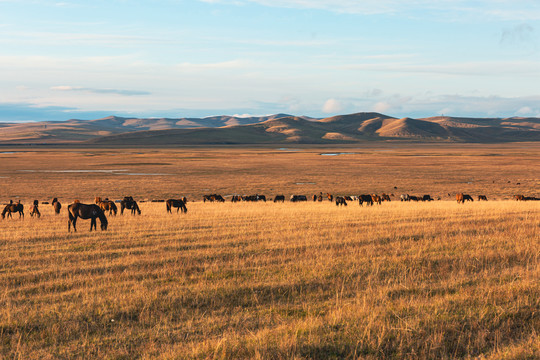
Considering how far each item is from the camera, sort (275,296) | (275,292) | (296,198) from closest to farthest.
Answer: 1. (275,296)
2. (275,292)
3. (296,198)

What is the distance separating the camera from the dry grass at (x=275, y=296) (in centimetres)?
586

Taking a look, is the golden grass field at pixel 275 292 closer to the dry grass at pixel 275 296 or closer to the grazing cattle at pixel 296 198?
the dry grass at pixel 275 296

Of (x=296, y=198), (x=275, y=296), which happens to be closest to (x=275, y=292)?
(x=275, y=296)

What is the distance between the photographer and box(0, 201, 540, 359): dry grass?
5.86m

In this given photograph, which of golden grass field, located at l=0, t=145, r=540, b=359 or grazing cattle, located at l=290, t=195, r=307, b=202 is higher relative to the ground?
golden grass field, located at l=0, t=145, r=540, b=359

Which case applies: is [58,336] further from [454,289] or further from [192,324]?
[454,289]

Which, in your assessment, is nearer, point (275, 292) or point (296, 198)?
point (275, 292)

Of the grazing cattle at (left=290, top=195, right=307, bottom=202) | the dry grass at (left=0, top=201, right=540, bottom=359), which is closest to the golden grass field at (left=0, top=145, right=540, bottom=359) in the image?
the dry grass at (left=0, top=201, right=540, bottom=359)

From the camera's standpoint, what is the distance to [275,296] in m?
8.06

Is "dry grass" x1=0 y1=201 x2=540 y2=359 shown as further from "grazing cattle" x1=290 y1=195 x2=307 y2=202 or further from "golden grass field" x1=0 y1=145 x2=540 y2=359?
"grazing cattle" x1=290 y1=195 x2=307 y2=202

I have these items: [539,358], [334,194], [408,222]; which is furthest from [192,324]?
[334,194]

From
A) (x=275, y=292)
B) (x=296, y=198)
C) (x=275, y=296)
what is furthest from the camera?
(x=296, y=198)

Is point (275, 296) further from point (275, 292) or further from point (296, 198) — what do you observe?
point (296, 198)

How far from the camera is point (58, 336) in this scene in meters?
6.29
